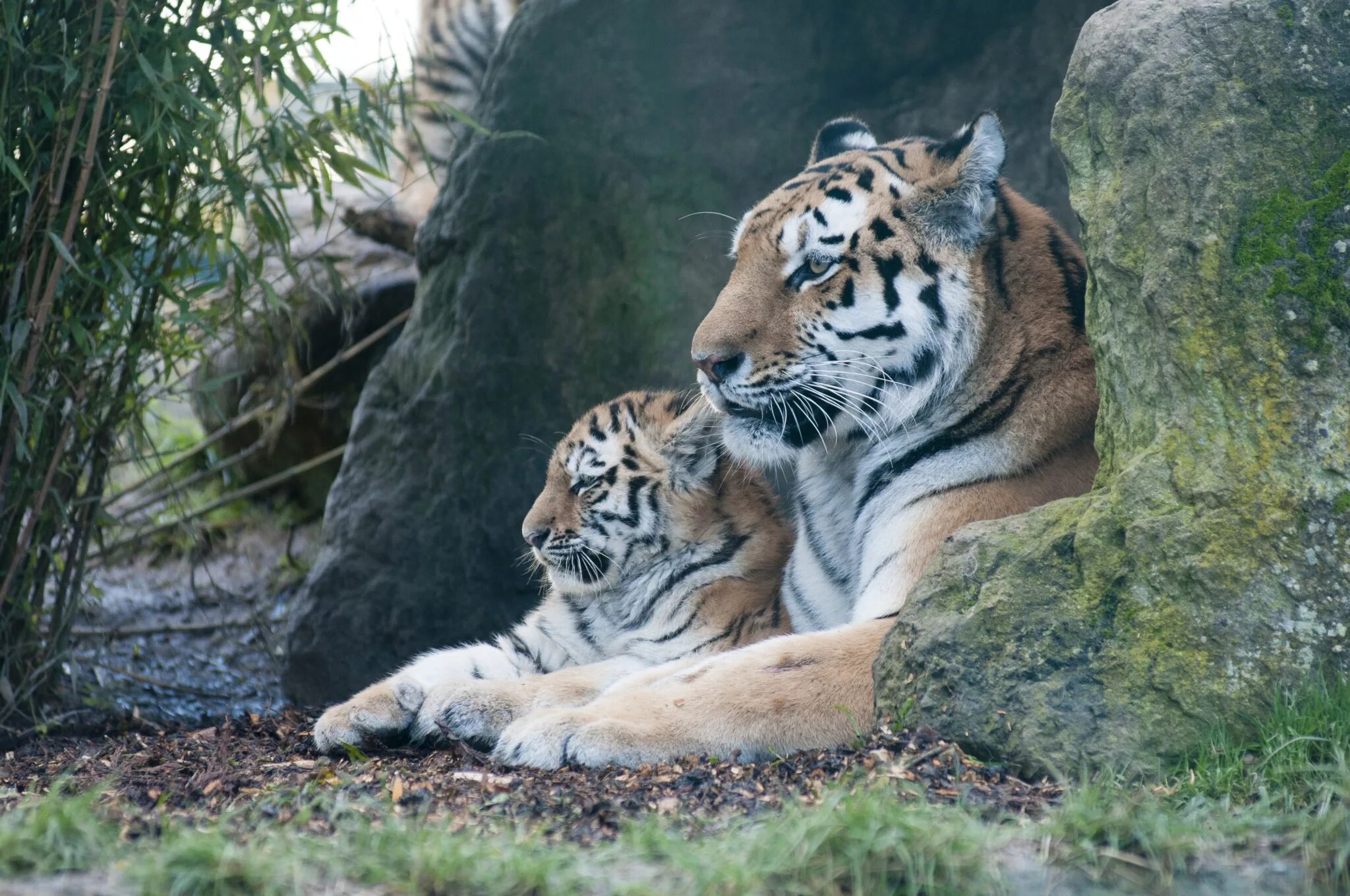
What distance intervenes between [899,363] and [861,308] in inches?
6.8

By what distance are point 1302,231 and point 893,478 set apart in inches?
45.4

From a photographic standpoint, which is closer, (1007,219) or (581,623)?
(1007,219)

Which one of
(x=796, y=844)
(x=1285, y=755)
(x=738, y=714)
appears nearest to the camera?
(x=796, y=844)

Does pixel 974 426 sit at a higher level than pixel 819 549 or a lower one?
higher

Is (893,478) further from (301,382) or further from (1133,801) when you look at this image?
(301,382)

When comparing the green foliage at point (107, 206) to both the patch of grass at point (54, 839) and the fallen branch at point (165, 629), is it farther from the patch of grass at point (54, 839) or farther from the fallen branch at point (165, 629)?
the patch of grass at point (54, 839)

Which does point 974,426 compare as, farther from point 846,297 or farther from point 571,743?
point 571,743

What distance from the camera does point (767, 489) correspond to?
4039 mm

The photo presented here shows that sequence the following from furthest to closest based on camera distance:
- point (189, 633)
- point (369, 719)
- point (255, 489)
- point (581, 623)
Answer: point (255, 489), point (189, 633), point (581, 623), point (369, 719)

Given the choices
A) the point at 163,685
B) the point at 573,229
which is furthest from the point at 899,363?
the point at 163,685

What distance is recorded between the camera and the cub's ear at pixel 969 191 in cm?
316

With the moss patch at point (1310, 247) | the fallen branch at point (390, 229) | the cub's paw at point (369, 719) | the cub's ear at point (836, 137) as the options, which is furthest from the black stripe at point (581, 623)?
the fallen branch at point (390, 229)

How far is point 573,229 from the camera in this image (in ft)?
15.7

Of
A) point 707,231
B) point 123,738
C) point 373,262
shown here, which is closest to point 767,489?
point 707,231
